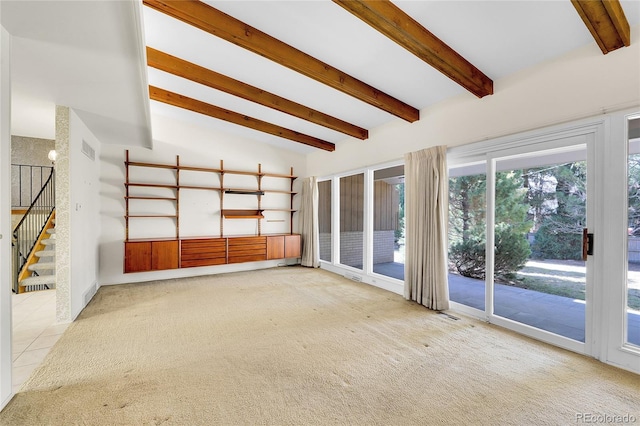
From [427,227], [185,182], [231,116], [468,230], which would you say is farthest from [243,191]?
[468,230]

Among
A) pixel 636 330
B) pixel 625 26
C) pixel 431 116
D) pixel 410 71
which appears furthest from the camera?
pixel 431 116

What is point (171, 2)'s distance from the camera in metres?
2.31

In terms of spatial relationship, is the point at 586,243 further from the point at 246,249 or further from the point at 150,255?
the point at 150,255

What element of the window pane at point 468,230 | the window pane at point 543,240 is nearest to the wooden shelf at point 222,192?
the window pane at point 468,230

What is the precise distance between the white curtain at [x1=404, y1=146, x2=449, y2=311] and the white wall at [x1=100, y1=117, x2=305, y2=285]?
3.48 metres

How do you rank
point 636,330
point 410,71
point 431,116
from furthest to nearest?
point 431,116
point 410,71
point 636,330

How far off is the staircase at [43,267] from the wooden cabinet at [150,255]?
100 cm

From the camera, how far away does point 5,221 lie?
191cm

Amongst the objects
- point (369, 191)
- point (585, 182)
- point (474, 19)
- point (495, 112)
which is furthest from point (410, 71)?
point (369, 191)

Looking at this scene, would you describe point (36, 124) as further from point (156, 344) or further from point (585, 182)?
point (585, 182)

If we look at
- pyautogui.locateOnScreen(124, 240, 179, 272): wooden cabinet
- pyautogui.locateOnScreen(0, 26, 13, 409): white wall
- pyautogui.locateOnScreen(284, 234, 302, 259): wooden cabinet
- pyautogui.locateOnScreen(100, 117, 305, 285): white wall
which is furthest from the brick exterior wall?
pyautogui.locateOnScreen(0, 26, 13, 409): white wall

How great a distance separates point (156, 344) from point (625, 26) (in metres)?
4.68

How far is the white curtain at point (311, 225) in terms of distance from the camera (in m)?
6.27

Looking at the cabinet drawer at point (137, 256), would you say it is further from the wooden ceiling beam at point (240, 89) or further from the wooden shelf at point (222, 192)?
the wooden ceiling beam at point (240, 89)
